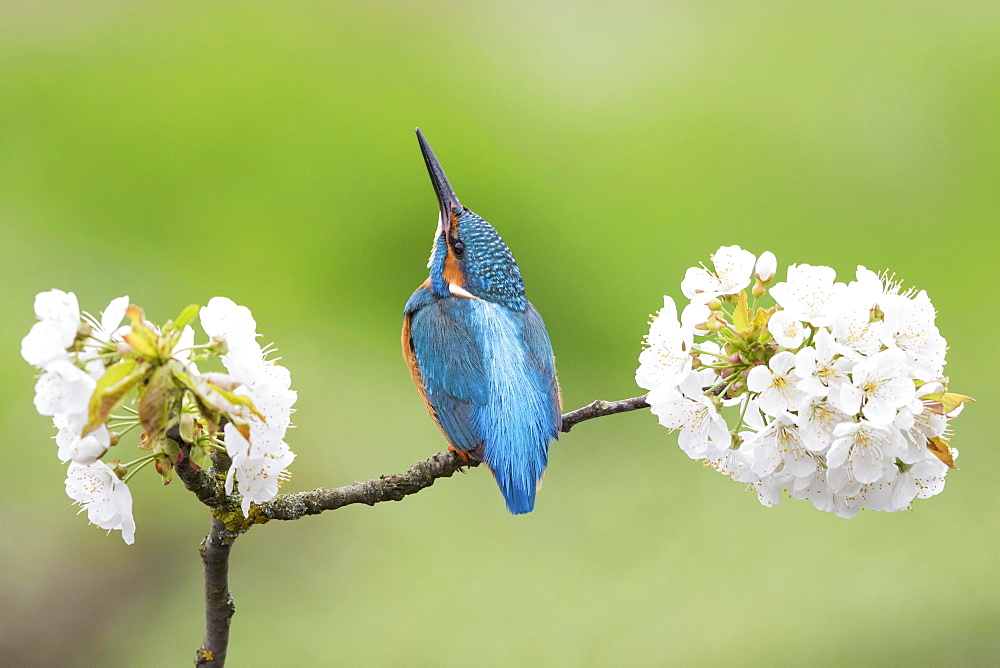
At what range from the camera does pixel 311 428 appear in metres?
3.84

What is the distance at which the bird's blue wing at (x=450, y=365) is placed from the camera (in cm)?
191

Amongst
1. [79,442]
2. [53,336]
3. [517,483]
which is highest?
[53,336]

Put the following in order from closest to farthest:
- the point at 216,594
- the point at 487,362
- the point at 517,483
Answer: the point at 216,594
the point at 517,483
the point at 487,362

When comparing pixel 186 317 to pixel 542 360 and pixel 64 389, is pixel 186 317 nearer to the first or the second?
pixel 64 389

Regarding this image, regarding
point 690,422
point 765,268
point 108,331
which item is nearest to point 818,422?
point 690,422

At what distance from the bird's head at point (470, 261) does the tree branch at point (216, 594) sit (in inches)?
34.9

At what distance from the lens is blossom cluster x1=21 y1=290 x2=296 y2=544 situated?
41.3 inches

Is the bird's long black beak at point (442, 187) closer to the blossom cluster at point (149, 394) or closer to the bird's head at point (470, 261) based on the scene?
the bird's head at point (470, 261)

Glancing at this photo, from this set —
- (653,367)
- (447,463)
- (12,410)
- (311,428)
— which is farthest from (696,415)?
(12,410)

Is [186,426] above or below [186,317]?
below

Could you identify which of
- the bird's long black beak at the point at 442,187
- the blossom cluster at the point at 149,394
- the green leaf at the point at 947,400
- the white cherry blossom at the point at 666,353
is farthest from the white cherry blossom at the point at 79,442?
the bird's long black beak at the point at 442,187

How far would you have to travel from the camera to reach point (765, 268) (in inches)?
55.3

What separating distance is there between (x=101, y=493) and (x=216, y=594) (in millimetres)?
368

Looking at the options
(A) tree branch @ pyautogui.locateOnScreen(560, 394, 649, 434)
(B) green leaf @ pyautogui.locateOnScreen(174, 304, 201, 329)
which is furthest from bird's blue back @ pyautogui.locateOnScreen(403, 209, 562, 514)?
(B) green leaf @ pyautogui.locateOnScreen(174, 304, 201, 329)
